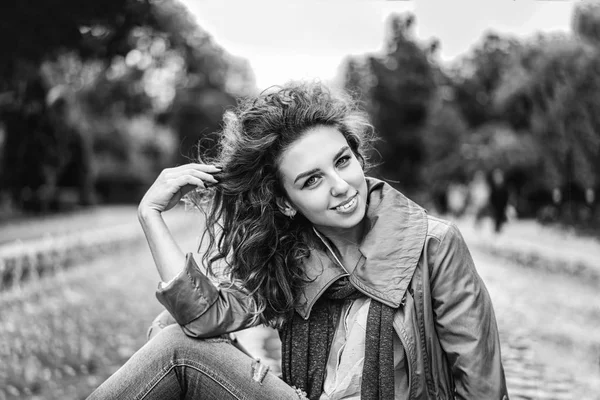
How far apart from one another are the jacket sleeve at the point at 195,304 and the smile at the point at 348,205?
0.56 metres

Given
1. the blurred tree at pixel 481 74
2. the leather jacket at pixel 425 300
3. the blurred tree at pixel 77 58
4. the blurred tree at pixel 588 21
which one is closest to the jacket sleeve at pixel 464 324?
the leather jacket at pixel 425 300

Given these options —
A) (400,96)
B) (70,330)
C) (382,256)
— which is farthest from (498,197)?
(400,96)

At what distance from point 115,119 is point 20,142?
934 inches

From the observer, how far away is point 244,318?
240 cm

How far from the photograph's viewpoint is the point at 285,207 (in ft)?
8.36

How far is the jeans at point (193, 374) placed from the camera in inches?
85.4

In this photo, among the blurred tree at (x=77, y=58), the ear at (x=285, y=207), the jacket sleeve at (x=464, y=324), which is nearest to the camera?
the jacket sleeve at (x=464, y=324)

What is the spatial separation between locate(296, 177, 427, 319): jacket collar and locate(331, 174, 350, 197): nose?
0.46 feet

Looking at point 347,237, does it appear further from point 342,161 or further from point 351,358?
point 351,358

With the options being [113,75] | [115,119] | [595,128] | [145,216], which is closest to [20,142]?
[113,75]

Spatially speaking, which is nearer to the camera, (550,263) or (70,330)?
(70,330)

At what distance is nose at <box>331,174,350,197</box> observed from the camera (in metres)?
2.27

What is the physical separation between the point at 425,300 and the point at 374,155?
1033cm

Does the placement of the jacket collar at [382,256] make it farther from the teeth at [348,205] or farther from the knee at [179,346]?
the knee at [179,346]
